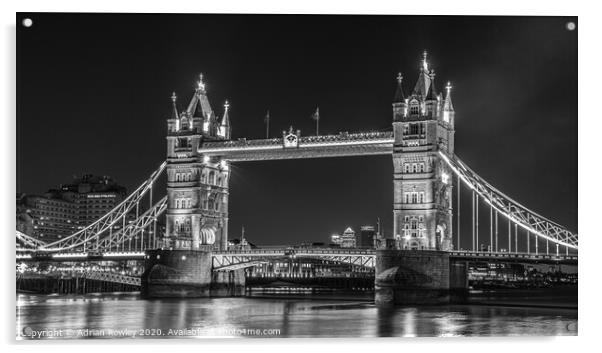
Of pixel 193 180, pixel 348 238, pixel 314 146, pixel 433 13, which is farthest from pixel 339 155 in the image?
pixel 348 238

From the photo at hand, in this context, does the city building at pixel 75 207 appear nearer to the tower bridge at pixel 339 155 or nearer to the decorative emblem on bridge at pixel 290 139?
the tower bridge at pixel 339 155

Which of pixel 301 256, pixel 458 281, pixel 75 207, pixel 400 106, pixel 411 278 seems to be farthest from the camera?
pixel 75 207

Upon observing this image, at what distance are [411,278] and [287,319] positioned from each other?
303 inches

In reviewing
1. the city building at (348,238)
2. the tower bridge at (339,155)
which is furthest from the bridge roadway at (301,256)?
the city building at (348,238)

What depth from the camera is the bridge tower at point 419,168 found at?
43094mm

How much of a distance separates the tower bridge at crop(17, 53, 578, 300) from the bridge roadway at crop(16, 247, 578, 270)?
0.17ft

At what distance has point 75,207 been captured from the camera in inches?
1989

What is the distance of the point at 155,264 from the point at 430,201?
43.9 feet

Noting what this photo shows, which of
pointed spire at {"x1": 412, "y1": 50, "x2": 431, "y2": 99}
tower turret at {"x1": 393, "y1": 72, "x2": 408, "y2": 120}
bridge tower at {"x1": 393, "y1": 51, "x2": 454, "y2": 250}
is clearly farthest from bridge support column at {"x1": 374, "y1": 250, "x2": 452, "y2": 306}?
pointed spire at {"x1": 412, "y1": 50, "x2": 431, "y2": 99}

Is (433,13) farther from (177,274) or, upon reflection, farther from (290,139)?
(177,274)

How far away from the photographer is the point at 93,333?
23.1 metres

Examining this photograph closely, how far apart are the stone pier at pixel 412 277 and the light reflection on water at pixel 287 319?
2.89 ft

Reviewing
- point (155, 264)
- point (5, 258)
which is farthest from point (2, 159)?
point (155, 264)
